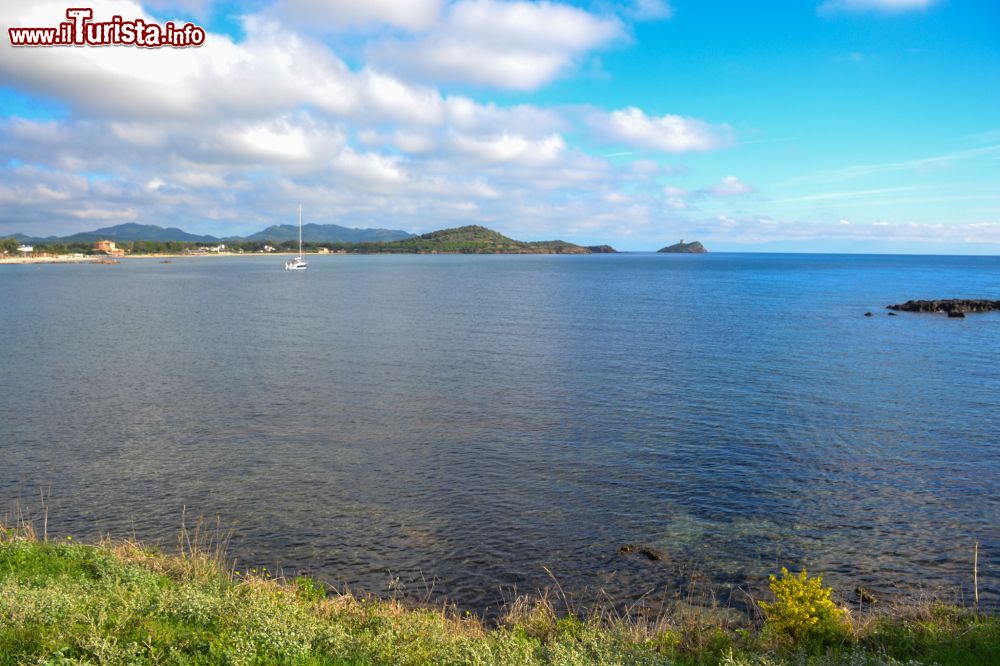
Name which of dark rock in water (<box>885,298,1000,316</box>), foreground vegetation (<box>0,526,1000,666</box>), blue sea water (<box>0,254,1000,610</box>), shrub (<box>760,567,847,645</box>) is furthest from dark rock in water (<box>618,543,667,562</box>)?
dark rock in water (<box>885,298,1000,316</box>)

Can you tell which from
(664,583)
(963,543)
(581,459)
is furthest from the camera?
(581,459)

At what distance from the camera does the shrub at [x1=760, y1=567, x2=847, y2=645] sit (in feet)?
39.9

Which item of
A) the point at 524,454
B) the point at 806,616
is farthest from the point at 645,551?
the point at 524,454

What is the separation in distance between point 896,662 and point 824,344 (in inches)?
2016

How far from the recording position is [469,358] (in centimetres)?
4869

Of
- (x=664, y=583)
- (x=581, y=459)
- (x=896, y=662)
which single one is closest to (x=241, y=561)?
(x=664, y=583)

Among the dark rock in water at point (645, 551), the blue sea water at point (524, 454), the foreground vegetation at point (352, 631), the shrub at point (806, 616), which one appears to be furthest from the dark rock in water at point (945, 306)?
the shrub at point (806, 616)

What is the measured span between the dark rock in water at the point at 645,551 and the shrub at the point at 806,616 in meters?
6.17

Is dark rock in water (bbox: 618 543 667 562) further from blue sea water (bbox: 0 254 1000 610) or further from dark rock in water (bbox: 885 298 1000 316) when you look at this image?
dark rock in water (bbox: 885 298 1000 316)

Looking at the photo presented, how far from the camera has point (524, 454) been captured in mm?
27219

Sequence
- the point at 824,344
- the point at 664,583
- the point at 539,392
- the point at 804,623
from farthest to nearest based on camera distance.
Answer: the point at 824,344 → the point at 539,392 → the point at 664,583 → the point at 804,623

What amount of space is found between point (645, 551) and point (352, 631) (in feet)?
31.9

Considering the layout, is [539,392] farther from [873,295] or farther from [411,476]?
[873,295]

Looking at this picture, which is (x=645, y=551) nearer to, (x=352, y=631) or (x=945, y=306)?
(x=352, y=631)
